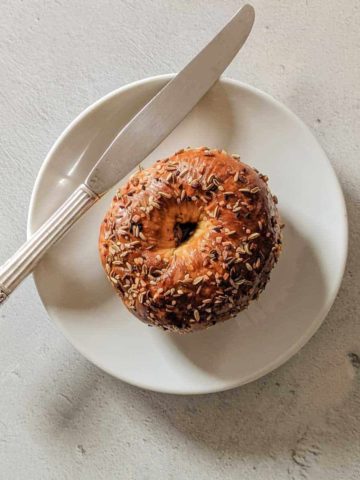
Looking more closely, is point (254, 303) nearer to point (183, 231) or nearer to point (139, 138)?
point (183, 231)

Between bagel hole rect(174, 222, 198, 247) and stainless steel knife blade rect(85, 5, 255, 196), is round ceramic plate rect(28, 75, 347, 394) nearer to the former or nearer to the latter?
stainless steel knife blade rect(85, 5, 255, 196)

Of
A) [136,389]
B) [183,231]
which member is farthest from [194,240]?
[136,389]

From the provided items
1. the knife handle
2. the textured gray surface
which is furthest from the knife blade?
the textured gray surface

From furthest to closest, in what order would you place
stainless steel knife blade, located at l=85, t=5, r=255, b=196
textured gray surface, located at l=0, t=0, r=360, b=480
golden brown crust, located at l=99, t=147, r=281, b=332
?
textured gray surface, located at l=0, t=0, r=360, b=480 < stainless steel knife blade, located at l=85, t=5, r=255, b=196 < golden brown crust, located at l=99, t=147, r=281, b=332

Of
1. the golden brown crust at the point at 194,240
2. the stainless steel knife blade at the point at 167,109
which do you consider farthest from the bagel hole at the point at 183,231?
the stainless steel knife blade at the point at 167,109

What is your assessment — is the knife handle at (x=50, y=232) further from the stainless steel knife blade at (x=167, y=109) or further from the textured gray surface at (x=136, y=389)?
the textured gray surface at (x=136, y=389)
